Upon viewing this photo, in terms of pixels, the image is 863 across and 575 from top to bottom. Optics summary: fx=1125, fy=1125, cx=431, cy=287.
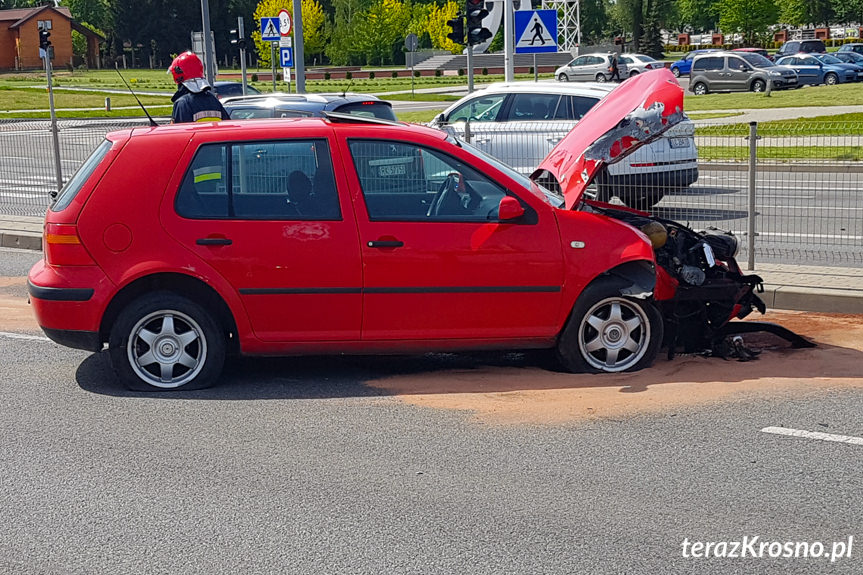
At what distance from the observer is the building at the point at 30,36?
9812 centimetres

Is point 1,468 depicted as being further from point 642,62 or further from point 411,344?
point 642,62

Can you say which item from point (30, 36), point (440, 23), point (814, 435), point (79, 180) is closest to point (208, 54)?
point (79, 180)

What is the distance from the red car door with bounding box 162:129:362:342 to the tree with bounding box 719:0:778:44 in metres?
85.2

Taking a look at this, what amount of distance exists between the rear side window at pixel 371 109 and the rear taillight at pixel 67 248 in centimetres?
684

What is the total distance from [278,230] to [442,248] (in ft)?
3.28

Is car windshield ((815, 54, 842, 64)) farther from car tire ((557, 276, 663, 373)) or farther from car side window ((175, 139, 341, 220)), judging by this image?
car side window ((175, 139, 341, 220))

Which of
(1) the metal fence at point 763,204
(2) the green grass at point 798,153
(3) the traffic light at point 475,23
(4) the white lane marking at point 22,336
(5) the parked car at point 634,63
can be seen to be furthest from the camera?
(5) the parked car at point 634,63

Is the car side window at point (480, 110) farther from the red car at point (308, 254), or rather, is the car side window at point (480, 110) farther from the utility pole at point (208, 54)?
the utility pole at point (208, 54)

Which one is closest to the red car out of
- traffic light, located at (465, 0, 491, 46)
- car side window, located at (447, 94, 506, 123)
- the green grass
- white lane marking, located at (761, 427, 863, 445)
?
white lane marking, located at (761, 427, 863, 445)

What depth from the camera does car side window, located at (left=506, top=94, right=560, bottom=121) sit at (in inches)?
588

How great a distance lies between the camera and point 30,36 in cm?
9862

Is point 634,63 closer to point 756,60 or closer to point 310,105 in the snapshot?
point 756,60

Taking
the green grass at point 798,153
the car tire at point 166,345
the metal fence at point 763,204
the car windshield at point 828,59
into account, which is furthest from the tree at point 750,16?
the car tire at point 166,345

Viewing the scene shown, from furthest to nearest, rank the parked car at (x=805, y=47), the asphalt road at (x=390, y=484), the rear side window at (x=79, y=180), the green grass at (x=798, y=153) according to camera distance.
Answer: the parked car at (x=805, y=47) → the green grass at (x=798, y=153) → the rear side window at (x=79, y=180) → the asphalt road at (x=390, y=484)
